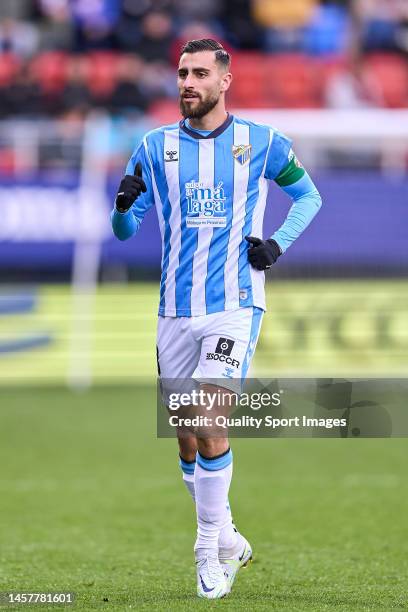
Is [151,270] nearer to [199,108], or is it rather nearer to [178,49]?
[178,49]

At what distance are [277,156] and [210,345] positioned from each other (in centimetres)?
93

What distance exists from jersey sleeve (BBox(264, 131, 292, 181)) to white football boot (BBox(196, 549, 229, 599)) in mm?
1750

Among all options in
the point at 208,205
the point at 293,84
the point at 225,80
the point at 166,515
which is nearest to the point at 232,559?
the point at 208,205

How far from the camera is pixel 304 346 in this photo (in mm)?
15297

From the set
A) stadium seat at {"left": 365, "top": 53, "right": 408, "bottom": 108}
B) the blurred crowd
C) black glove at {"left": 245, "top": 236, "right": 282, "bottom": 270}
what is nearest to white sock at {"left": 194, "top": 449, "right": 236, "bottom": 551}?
black glove at {"left": 245, "top": 236, "right": 282, "bottom": 270}

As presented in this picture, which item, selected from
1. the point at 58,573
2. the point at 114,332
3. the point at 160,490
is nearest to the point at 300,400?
the point at 58,573

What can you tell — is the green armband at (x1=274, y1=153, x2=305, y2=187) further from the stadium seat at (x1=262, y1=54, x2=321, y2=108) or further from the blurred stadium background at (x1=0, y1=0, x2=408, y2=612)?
the stadium seat at (x1=262, y1=54, x2=321, y2=108)

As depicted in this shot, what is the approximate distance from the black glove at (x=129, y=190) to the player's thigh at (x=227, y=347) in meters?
0.63

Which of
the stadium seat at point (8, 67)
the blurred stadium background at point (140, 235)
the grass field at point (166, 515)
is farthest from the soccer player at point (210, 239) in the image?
the stadium seat at point (8, 67)

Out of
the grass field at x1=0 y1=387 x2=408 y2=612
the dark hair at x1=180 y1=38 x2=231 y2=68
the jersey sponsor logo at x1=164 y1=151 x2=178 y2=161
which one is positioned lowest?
the grass field at x1=0 y1=387 x2=408 y2=612

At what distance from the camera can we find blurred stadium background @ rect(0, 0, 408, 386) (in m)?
15.3

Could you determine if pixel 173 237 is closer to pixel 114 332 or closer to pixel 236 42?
pixel 114 332

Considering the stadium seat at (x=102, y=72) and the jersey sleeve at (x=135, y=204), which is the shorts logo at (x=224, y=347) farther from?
the stadium seat at (x=102, y=72)

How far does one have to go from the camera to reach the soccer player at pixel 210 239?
5828mm
